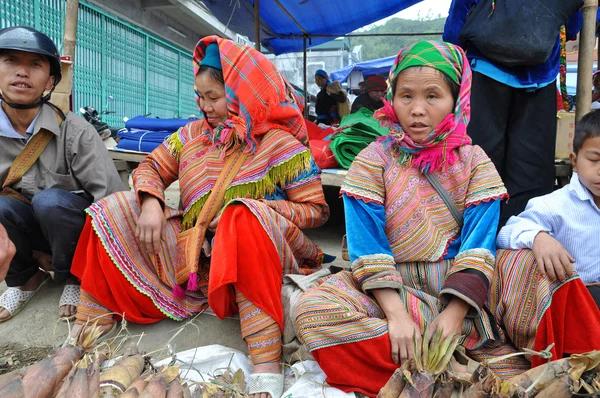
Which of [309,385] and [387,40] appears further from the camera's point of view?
[387,40]

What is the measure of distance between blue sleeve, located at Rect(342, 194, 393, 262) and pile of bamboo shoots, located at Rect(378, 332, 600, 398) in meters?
0.51

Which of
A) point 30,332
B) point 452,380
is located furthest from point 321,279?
point 30,332

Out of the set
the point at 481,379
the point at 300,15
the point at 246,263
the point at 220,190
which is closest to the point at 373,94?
the point at 300,15

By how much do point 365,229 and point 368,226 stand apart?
30 mm

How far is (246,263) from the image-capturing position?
2.02 meters

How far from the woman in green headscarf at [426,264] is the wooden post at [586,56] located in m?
1.68

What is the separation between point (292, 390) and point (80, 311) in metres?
1.21

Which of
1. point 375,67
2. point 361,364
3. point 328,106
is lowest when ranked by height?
point 361,364

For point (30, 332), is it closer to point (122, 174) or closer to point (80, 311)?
point (80, 311)

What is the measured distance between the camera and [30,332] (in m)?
2.63

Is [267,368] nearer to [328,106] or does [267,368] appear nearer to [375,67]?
[328,106]

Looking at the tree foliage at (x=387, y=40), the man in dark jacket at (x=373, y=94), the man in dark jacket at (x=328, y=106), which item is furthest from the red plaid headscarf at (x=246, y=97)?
the tree foliage at (x=387, y=40)

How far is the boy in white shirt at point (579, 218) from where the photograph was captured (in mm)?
1968

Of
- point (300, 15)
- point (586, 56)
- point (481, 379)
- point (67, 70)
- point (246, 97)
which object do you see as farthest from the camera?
point (300, 15)
